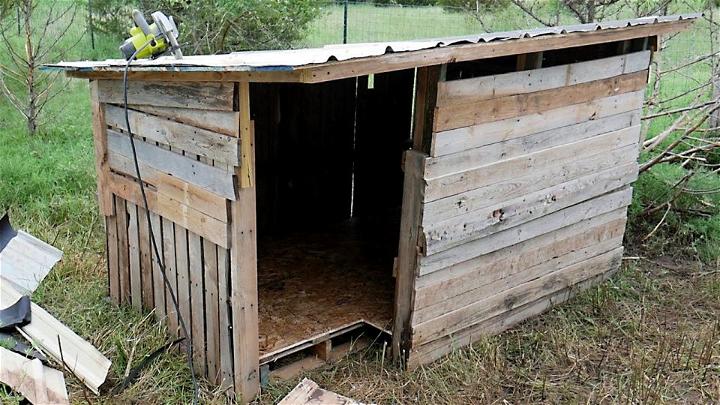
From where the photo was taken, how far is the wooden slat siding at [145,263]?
4.28m

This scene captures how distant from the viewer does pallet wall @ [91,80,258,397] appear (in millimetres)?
3424

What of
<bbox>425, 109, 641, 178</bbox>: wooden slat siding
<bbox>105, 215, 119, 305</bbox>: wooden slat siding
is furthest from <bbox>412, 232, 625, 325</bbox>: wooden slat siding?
<bbox>105, 215, 119, 305</bbox>: wooden slat siding

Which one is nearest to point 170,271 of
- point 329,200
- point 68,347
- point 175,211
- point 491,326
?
point 175,211

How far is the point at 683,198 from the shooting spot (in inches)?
263

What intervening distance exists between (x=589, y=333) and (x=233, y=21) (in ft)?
23.1

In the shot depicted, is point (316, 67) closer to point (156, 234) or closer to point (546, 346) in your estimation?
point (156, 234)

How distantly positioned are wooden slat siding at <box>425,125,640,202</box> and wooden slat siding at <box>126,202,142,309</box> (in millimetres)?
1889

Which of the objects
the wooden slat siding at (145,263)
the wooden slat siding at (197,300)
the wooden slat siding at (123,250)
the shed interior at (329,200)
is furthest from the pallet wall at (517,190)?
the wooden slat siding at (123,250)

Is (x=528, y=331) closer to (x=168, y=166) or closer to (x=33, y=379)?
(x=168, y=166)

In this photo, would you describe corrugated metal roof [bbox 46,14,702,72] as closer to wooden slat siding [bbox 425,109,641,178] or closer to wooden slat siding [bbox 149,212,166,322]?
wooden slat siding [bbox 425,109,641,178]

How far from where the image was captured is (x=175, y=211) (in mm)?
3873

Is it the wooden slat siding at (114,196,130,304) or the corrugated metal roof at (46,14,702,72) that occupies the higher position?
the corrugated metal roof at (46,14,702,72)

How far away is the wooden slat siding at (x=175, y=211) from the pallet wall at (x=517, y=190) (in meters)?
1.12

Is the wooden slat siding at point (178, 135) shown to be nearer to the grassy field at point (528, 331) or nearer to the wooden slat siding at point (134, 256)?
the wooden slat siding at point (134, 256)
